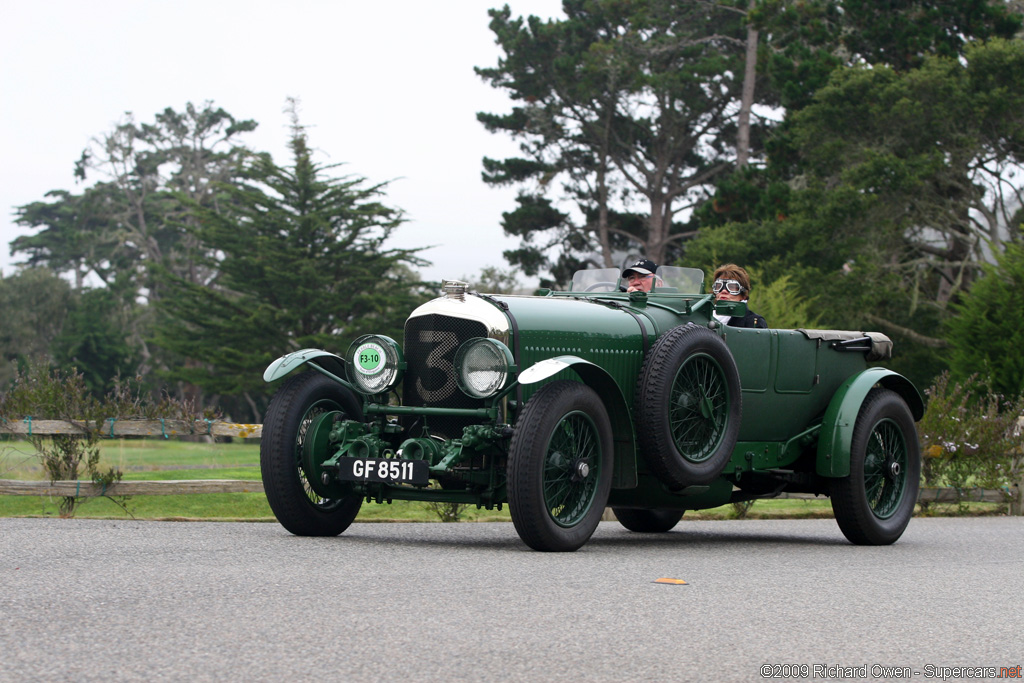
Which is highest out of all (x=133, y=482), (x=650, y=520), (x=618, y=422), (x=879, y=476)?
(x=618, y=422)

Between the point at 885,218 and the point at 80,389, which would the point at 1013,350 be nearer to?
the point at 885,218

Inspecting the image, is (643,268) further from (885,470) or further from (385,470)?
(385,470)

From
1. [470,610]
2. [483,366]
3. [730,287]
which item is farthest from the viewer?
[730,287]

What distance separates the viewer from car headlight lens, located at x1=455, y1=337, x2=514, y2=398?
7695 millimetres

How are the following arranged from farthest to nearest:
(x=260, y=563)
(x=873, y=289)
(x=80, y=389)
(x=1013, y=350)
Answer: (x=873, y=289), (x=1013, y=350), (x=80, y=389), (x=260, y=563)

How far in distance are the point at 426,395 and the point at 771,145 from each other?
36.1 m

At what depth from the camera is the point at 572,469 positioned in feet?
25.1

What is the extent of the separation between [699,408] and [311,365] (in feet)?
8.45

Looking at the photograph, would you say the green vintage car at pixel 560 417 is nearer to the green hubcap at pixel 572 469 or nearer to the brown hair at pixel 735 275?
the green hubcap at pixel 572 469

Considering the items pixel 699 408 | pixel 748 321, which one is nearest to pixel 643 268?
pixel 748 321

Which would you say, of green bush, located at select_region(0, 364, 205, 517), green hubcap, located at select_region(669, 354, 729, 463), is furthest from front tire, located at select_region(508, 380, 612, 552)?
green bush, located at select_region(0, 364, 205, 517)

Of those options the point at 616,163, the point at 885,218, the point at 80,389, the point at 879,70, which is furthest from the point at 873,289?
the point at 80,389

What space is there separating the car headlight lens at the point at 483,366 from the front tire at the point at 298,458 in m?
1.09

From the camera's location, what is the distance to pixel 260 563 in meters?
6.57
